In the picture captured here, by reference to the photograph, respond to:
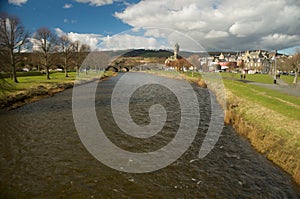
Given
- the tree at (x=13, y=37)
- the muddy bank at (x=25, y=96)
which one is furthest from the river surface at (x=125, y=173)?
the tree at (x=13, y=37)

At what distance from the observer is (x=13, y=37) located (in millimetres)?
35750

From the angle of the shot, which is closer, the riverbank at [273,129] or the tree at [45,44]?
the riverbank at [273,129]

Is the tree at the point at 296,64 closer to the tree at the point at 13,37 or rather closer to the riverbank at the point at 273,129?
the riverbank at the point at 273,129

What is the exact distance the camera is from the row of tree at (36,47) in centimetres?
3303

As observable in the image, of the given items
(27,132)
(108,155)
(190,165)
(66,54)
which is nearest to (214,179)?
(190,165)

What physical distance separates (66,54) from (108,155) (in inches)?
2188

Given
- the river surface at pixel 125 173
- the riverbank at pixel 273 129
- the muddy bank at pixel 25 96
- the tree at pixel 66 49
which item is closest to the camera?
the river surface at pixel 125 173

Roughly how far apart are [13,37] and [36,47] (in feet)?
40.6

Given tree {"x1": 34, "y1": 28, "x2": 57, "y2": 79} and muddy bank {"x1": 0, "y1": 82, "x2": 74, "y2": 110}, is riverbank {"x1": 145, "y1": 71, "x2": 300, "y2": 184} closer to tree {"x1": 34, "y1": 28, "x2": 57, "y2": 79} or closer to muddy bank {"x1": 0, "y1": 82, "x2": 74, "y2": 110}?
muddy bank {"x1": 0, "y1": 82, "x2": 74, "y2": 110}

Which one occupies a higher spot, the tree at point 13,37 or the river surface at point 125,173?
the tree at point 13,37

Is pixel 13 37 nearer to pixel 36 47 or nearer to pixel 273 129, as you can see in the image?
pixel 36 47

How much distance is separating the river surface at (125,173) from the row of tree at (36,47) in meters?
10.7

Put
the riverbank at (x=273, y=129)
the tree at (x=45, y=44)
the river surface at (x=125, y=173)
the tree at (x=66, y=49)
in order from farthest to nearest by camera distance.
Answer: the tree at (x=66, y=49)
the tree at (x=45, y=44)
the riverbank at (x=273, y=129)
the river surface at (x=125, y=173)

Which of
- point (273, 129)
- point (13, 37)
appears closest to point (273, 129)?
point (273, 129)
